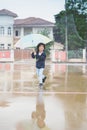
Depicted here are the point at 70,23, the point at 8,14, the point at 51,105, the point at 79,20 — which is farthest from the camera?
the point at 8,14

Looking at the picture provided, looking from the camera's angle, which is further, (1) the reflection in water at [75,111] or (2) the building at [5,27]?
(2) the building at [5,27]

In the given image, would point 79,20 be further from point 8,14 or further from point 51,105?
point 51,105

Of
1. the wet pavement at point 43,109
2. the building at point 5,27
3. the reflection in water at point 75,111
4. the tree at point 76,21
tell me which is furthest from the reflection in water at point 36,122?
the building at point 5,27

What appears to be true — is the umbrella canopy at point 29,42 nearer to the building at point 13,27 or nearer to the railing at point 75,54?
the railing at point 75,54

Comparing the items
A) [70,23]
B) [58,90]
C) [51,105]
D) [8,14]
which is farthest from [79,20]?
[51,105]

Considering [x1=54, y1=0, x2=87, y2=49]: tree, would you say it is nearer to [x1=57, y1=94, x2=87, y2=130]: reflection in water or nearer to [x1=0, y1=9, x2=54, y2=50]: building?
[x1=0, y1=9, x2=54, y2=50]: building

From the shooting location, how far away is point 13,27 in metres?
65.0

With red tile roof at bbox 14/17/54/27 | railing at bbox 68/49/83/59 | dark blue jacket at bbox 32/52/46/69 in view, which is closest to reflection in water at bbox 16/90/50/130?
dark blue jacket at bbox 32/52/46/69

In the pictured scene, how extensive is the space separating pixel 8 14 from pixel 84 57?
24.6 m

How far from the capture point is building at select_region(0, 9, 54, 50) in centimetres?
6316

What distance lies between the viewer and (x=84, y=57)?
41656 millimetres

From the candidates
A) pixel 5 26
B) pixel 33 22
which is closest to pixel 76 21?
pixel 33 22

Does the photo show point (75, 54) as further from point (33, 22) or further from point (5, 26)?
point (33, 22)

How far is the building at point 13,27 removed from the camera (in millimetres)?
63156
